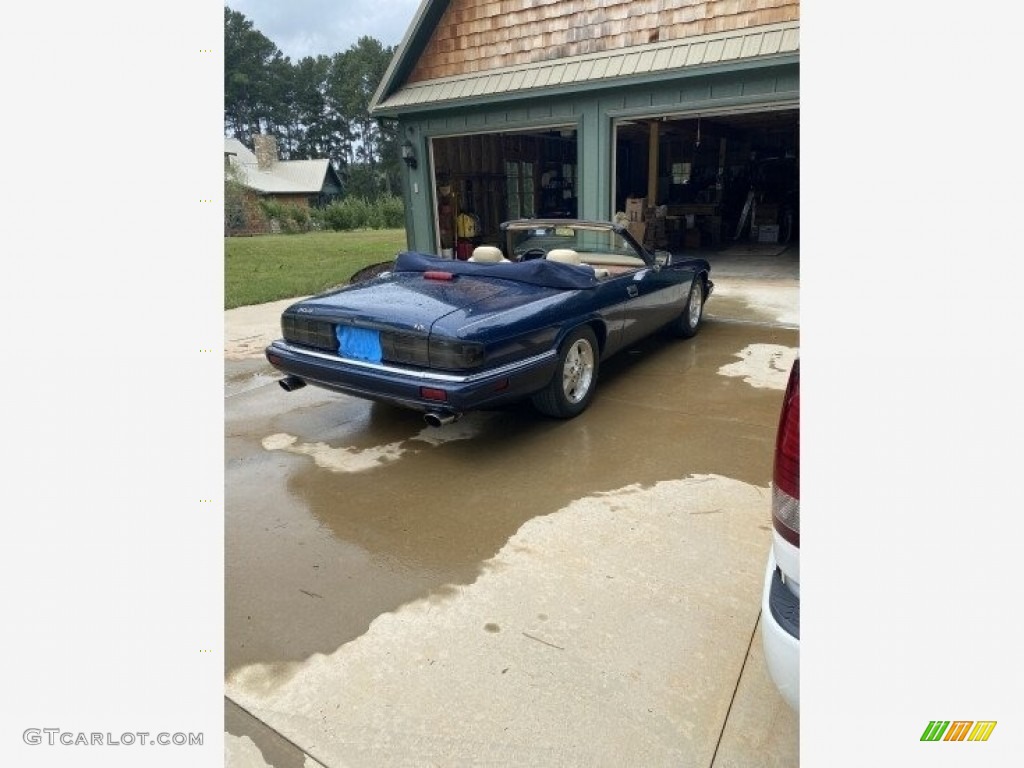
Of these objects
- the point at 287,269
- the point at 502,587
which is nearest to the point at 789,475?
the point at 502,587

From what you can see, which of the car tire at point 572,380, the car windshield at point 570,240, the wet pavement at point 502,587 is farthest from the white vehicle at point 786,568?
the car windshield at point 570,240

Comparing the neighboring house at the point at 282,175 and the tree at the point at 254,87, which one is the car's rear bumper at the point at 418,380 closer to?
the neighboring house at the point at 282,175

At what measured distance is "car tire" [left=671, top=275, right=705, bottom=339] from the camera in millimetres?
6020

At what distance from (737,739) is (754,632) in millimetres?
482

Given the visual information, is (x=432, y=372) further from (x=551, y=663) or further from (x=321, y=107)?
(x=321, y=107)

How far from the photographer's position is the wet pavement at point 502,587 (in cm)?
182

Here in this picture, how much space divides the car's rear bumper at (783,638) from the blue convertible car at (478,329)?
1.93 meters

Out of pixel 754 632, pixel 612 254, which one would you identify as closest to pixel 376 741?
pixel 754 632

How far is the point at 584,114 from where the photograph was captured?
8945 mm

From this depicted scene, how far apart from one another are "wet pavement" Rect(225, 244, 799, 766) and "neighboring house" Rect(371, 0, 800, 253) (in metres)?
5.09

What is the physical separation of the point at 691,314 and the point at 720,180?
11567mm

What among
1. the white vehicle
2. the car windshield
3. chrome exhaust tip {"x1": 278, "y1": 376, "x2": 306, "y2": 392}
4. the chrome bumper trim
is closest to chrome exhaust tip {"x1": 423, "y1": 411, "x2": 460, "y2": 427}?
the chrome bumper trim

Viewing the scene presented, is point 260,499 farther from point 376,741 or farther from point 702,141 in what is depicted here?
point 702,141

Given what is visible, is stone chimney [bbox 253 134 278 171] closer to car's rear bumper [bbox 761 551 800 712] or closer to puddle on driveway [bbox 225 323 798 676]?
puddle on driveway [bbox 225 323 798 676]
